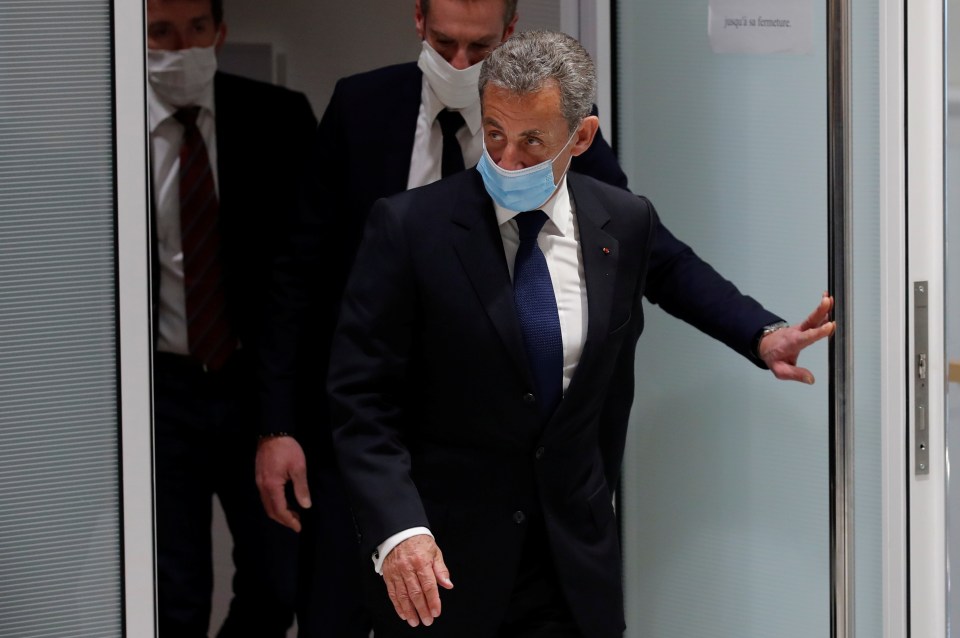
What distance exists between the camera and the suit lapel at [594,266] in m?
2.10

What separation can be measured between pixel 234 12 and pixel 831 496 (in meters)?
2.15

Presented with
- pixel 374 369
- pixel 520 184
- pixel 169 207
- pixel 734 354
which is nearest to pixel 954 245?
pixel 734 354

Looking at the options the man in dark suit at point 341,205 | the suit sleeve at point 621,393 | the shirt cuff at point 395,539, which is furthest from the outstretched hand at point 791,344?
the shirt cuff at point 395,539

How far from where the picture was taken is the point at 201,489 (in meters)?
3.04

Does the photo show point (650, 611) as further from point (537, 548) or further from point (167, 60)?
point (167, 60)

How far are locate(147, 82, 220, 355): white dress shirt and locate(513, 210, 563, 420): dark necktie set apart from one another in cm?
110

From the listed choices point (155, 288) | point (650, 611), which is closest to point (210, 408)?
point (155, 288)

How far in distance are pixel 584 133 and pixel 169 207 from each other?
1.21 metres

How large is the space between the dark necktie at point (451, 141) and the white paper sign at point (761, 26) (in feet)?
1.91

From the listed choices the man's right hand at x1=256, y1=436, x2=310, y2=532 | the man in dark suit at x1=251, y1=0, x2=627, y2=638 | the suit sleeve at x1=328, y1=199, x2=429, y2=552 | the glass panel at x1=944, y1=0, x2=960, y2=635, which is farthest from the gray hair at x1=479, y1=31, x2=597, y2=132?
the glass panel at x1=944, y1=0, x2=960, y2=635

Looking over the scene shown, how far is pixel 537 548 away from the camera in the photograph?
7.13 ft

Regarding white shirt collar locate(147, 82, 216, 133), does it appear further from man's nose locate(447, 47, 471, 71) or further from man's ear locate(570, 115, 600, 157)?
man's ear locate(570, 115, 600, 157)

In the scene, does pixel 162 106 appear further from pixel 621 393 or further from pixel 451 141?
pixel 621 393

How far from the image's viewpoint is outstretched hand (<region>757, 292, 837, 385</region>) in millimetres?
2285
